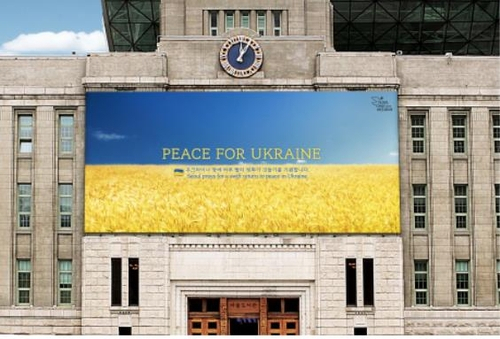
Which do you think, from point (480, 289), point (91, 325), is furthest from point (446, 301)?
point (91, 325)

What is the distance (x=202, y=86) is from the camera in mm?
43156

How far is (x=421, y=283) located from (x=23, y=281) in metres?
21.3

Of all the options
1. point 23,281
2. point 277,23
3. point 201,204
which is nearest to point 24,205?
point 23,281

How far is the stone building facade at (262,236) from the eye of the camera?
138ft

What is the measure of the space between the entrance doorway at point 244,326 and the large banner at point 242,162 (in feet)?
15.4

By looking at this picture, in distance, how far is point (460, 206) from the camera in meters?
43.8

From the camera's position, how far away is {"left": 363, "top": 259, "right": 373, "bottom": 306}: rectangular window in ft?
139

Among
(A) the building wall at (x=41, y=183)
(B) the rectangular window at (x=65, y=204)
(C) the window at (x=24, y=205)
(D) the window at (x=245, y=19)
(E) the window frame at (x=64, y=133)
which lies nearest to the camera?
(A) the building wall at (x=41, y=183)

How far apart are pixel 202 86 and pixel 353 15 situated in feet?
71.3

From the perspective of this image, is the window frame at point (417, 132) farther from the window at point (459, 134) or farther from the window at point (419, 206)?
the window at point (419, 206)

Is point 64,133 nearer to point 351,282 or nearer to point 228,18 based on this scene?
point 228,18

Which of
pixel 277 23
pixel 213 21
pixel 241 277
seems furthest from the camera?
pixel 213 21

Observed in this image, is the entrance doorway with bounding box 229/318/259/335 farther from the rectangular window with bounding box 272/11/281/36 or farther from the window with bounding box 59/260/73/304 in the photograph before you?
the rectangular window with bounding box 272/11/281/36

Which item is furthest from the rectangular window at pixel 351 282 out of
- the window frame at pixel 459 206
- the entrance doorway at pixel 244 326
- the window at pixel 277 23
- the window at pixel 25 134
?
the window at pixel 25 134
